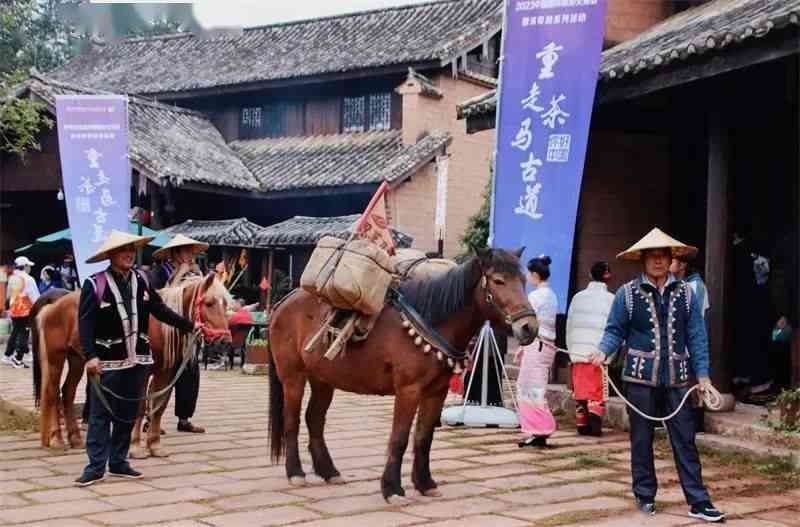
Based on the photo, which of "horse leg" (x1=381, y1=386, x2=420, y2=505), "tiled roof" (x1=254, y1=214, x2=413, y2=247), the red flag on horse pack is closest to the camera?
"horse leg" (x1=381, y1=386, x2=420, y2=505)

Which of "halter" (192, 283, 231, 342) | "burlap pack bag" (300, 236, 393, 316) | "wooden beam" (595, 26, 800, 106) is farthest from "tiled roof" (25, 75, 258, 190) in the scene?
"burlap pack bag" (300, 236, 393, 316)

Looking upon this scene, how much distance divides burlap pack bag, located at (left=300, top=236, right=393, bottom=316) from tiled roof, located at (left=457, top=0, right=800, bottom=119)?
3.62 metres

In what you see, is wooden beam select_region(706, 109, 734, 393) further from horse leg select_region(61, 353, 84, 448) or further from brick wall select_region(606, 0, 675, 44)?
horse leg select_region(61, 353, 84, 448)

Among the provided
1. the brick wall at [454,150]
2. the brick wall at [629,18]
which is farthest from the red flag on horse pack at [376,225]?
the brick wall at [454,150]

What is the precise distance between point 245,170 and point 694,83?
14202mm

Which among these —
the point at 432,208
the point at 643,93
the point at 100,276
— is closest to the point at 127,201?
the point at 100,276

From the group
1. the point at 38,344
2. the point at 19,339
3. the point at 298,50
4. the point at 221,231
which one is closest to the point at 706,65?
the point at 38,344

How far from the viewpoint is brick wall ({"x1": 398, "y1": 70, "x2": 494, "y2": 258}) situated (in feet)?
66.7

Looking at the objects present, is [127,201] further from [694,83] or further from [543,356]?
[694,83]

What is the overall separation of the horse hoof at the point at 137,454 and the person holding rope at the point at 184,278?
48.5 inches

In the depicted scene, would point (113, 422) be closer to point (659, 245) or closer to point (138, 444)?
point (138, 444)

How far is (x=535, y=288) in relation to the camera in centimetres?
920

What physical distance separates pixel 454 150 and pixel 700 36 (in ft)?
43.2

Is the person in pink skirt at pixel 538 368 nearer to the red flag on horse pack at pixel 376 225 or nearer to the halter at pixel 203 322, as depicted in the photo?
the red flag on horse pack at pixel 376 225
